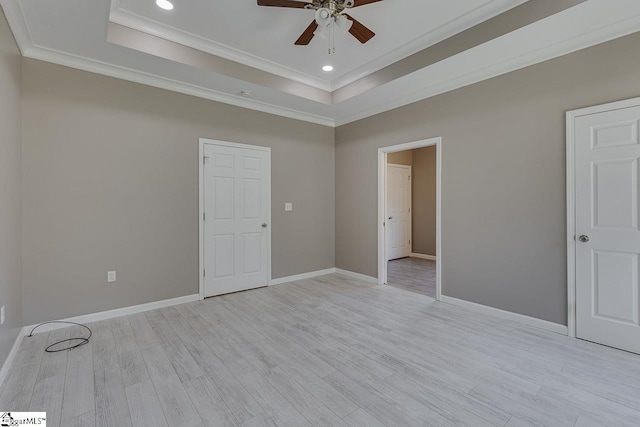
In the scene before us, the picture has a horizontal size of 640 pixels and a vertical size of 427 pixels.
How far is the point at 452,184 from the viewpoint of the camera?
11.9ft

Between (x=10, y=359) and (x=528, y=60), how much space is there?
537 centimetres

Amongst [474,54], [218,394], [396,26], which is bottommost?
[218,394]

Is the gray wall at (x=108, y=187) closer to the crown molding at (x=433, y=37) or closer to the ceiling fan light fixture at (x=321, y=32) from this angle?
the crown molding at (x=433, y=37)

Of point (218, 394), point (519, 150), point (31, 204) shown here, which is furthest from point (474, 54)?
point (31, 204)

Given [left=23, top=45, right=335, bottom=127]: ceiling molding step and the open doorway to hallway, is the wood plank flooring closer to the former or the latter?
the open doorway to hallway

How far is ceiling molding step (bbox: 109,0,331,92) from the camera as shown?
274 centimetres

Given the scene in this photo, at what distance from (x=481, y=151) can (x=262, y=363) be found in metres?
3.23

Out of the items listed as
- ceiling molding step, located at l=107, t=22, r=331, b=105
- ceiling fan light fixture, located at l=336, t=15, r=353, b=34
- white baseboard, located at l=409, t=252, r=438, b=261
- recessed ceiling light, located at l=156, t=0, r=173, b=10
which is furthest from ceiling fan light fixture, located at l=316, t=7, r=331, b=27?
white baseboard, located at l=409, t=252, r=438, b=261

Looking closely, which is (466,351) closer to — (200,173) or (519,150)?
(519,150)

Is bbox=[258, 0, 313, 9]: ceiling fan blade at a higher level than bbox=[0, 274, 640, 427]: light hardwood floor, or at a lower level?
higher

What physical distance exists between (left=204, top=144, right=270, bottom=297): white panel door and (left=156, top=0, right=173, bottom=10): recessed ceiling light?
1.61m

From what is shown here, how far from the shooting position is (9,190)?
235 cm

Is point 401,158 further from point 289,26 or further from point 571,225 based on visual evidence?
point 289,26

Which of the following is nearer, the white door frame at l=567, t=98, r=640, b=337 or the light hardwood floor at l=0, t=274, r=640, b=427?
the light hardwood floor at l=0, t=274, r=640, b=427
